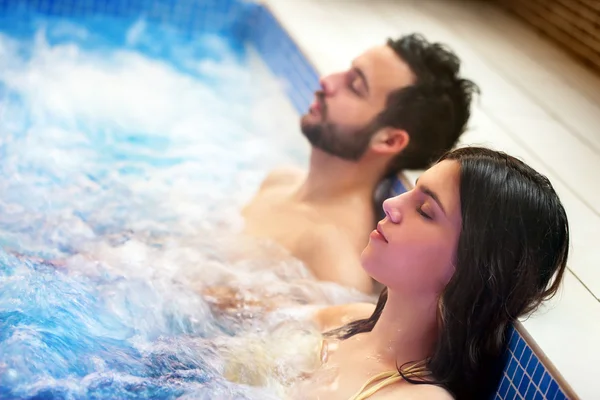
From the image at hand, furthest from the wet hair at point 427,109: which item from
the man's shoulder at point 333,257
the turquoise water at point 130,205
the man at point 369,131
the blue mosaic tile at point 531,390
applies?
the blue mosaic tile at point 531,390

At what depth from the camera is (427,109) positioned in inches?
96.6

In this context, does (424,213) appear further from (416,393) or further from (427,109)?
(427,109)

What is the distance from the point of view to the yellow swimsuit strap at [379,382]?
5.09ft

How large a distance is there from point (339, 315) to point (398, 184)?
2.22 feet

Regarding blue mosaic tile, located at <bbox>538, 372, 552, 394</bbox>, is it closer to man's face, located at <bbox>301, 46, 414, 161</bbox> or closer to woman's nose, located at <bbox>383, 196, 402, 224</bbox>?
woman's nose, located at <bbox>383, 196, 402, 224</bbox>

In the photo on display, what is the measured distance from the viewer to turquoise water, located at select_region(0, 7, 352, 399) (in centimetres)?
172

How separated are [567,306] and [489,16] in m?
2.95

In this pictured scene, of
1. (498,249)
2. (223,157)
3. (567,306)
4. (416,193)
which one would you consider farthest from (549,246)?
(223,157)

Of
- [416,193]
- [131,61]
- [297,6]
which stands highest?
[416,193]

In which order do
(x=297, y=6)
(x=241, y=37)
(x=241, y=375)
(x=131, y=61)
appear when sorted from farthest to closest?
(x=241, y=37) < (x=297, y=6) < (x=131, y=61) < (x=241, y=375)

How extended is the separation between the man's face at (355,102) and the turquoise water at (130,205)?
41 cm

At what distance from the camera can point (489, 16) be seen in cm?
441

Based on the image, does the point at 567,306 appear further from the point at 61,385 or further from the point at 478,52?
the point at 478,52

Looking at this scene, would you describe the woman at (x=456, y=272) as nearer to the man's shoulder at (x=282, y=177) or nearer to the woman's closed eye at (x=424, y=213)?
the woman's closed eye at (x=424, y=213)
